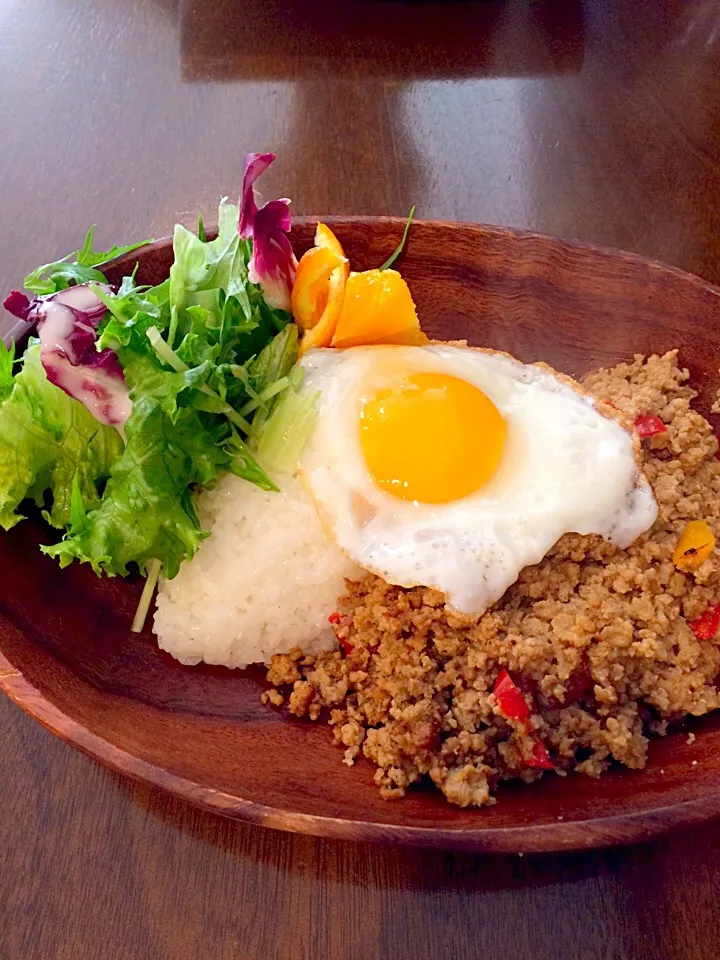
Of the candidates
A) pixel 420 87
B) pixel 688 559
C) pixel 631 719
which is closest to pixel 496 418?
pixel 688 559

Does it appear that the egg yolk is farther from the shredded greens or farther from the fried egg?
the shredded greens

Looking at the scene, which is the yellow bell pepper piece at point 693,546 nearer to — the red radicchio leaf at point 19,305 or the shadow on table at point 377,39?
the red radicchio leaf at point 19,305

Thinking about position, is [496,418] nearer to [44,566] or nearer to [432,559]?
[432,559]

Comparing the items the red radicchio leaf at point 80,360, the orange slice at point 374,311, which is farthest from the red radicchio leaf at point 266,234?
the red radicchio leaf at point 80,360

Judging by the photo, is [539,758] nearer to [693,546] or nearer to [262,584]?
[693,546]

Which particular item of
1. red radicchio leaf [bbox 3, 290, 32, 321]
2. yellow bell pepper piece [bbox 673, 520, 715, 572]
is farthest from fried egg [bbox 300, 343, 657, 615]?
red radicchio leaf [bbox 3, 290, 32, 321]

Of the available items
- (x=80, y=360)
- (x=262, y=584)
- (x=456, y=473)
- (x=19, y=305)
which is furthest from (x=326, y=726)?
(x=19, y=305)

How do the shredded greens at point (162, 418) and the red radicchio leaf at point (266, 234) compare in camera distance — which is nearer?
the shredded greens at point (162, 418)
